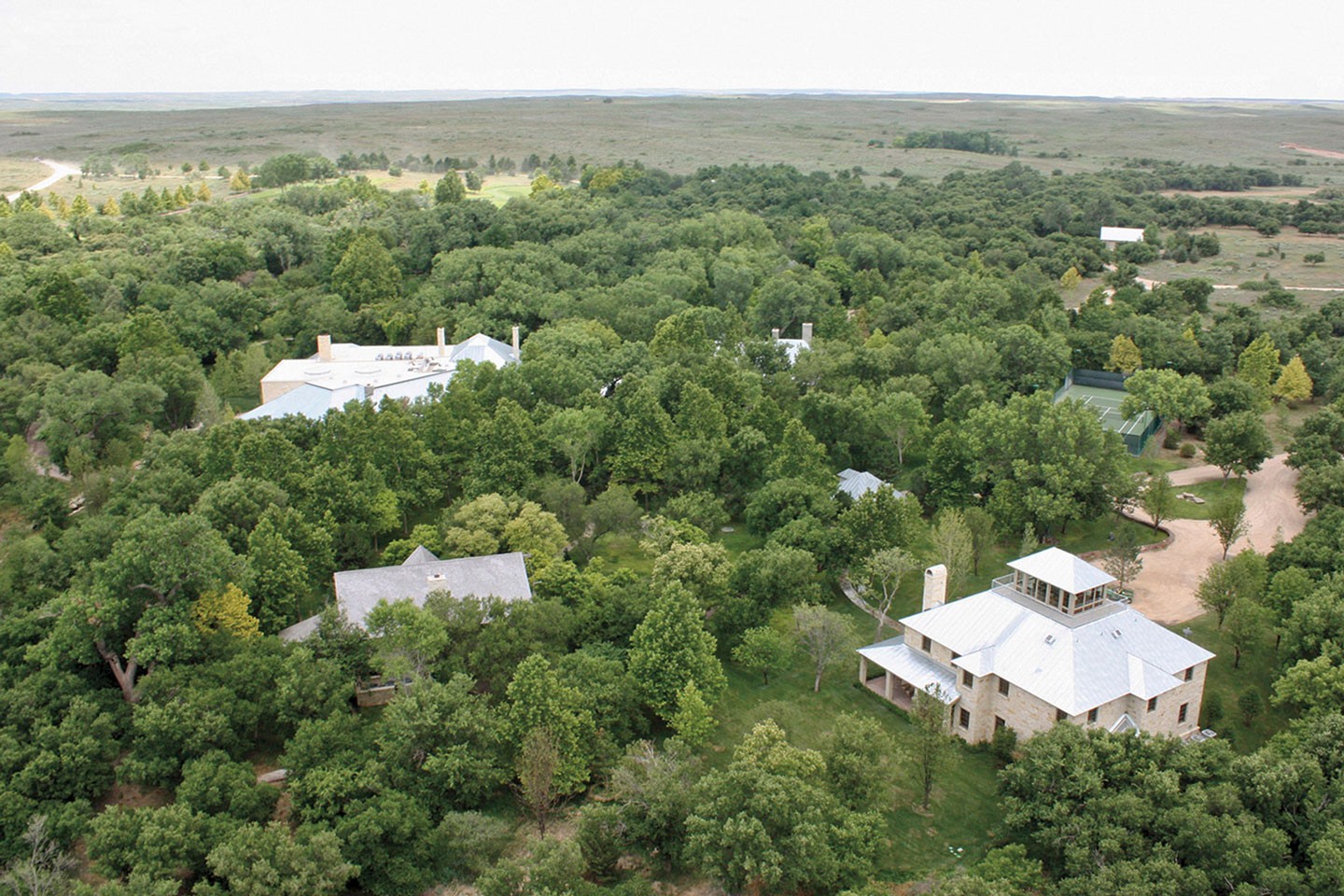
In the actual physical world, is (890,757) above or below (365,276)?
below

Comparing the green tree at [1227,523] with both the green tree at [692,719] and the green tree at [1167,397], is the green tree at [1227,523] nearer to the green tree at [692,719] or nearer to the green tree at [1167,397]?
the green tree at [1167,397]

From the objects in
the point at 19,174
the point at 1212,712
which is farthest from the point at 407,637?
the point at 19,174

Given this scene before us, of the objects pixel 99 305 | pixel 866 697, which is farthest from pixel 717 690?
pixel 99 305

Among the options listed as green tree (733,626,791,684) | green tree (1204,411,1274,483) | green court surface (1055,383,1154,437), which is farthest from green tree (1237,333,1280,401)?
green tree (733,626,791,684)

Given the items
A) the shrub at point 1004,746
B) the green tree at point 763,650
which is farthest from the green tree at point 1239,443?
the green tree at point 763,650

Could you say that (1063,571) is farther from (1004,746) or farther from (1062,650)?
(1004,746)

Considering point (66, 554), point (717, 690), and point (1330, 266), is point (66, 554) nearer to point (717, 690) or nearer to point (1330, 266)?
point (717, 690)
